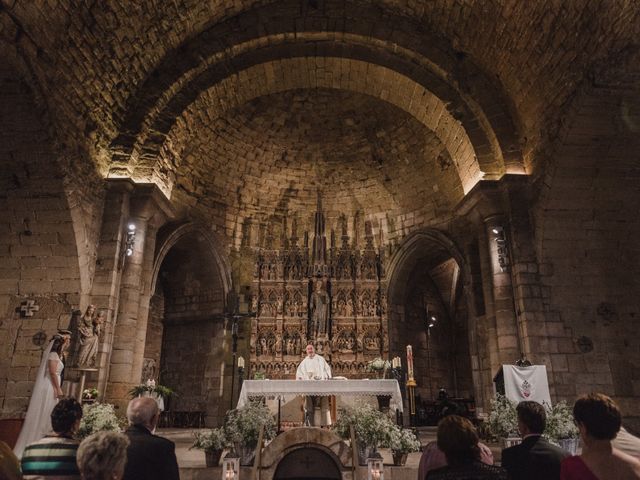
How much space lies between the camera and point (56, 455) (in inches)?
113

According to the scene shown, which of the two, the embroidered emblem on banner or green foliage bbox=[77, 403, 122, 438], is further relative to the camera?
the embroidered emblem on banner

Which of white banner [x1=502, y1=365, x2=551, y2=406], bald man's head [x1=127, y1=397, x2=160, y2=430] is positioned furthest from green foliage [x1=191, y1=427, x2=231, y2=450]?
white banner [x1=502, y1=365, x2=551, y2=406]

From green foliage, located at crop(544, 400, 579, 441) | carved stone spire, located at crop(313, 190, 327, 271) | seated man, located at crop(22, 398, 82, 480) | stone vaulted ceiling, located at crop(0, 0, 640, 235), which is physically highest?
stone vaulted ceiling, located at crop(0, 0, 640, 235)

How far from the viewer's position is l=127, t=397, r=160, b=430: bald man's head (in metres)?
3.09

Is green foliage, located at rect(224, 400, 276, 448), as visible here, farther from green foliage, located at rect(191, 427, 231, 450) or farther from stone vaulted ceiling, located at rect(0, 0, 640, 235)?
stone vaulted ceiling, located at rect(0, 0, 640, 235)

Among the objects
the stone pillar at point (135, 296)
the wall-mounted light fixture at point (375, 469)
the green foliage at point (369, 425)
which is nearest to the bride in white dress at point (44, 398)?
the stone pillar at point (135, 296)

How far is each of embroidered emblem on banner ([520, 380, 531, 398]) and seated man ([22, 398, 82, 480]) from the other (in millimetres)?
7586

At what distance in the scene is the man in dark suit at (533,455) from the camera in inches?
111

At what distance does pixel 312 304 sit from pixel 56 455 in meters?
10.4

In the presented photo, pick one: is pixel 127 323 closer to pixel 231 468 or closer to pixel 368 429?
pixel 231 468

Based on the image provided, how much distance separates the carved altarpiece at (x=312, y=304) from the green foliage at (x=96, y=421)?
5699 mm

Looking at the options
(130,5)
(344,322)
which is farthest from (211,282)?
(130,5)

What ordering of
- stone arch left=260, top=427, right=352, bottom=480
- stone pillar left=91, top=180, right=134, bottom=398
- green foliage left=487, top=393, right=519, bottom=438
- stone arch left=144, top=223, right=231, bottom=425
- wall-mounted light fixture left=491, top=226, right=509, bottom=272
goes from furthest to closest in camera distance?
stone arch left=144, top=223, right=231, bottom=425, wall-mounted light fixture left=491, top=226, right=509, bottom=272, stone pillar left=91, top=180, right=134, bottom=398, green foliage left=487, top=393, right=519, bottom=438, stone arch left=260, top=427, right=352, bottom=480

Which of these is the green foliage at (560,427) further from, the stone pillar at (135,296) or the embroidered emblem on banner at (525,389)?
the stone pillar at (135,296)
